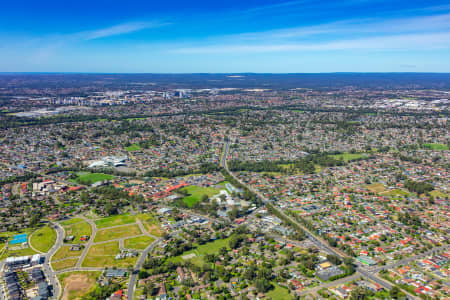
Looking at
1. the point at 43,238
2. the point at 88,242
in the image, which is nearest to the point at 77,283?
the point at 88,242

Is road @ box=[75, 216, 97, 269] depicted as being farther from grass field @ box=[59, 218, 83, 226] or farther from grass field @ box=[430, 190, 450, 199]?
grass field @ box=[430, 190, 450, 199]

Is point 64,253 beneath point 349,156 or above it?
beneath

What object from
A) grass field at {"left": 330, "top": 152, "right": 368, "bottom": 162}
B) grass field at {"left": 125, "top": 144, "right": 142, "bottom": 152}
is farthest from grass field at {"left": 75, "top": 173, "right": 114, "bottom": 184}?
grass field at {"left": 330, "top": 152, "right": 368, "bottom": 162}

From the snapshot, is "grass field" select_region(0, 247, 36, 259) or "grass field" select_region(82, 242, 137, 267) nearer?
"grass field" select_region(82, 242, 137, 267)

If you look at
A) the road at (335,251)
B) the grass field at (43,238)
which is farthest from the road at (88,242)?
the road at (335,251)

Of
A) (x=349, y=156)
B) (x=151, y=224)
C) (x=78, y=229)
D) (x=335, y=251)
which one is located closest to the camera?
(x=335, y=251)

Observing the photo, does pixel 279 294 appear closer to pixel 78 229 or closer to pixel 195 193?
pixel 78 229

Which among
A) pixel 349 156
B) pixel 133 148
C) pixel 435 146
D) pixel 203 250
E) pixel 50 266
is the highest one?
pixel 435 146
